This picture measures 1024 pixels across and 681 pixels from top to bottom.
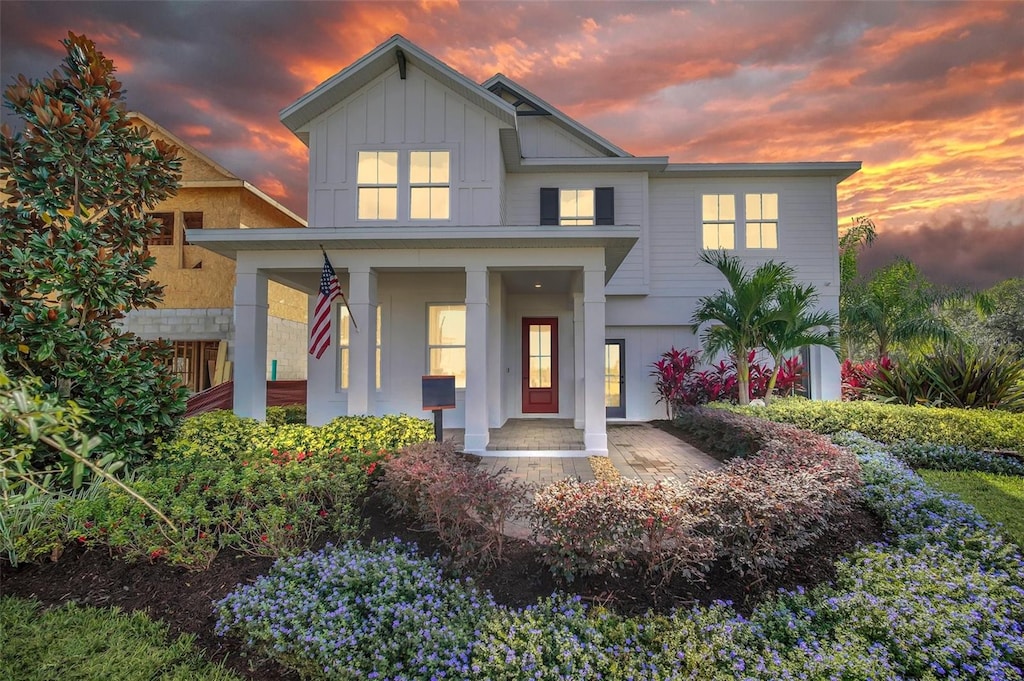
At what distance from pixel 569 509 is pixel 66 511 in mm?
3792

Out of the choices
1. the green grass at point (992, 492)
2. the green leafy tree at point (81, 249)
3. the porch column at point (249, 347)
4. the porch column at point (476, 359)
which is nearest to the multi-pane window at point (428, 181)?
the porch column at point (476, 359)

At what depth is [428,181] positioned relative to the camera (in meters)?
8.28

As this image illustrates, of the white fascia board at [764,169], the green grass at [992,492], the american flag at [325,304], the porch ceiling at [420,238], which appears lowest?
the green grass at [992,492]

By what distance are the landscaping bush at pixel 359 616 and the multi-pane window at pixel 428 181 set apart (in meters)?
6.34

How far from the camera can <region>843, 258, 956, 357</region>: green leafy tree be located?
10828mm

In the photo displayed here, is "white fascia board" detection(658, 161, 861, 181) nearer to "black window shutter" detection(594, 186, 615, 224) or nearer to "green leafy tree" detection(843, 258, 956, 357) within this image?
"black window shutter" detection(594, 186, 615, 224)

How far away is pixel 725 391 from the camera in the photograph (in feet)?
32.3

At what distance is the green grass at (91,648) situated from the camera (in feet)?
7.76

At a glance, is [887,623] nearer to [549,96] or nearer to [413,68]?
[413,68]

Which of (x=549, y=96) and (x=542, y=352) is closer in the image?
(x=542, y=352)

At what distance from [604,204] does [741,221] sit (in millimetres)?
3356

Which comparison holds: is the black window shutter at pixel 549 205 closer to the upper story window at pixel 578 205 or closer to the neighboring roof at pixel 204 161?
the upper story window at pixel 578 205

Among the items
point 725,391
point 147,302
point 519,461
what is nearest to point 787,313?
point 725,391

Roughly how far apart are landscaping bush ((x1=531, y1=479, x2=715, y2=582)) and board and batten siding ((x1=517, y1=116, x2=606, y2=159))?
31.2 feet
